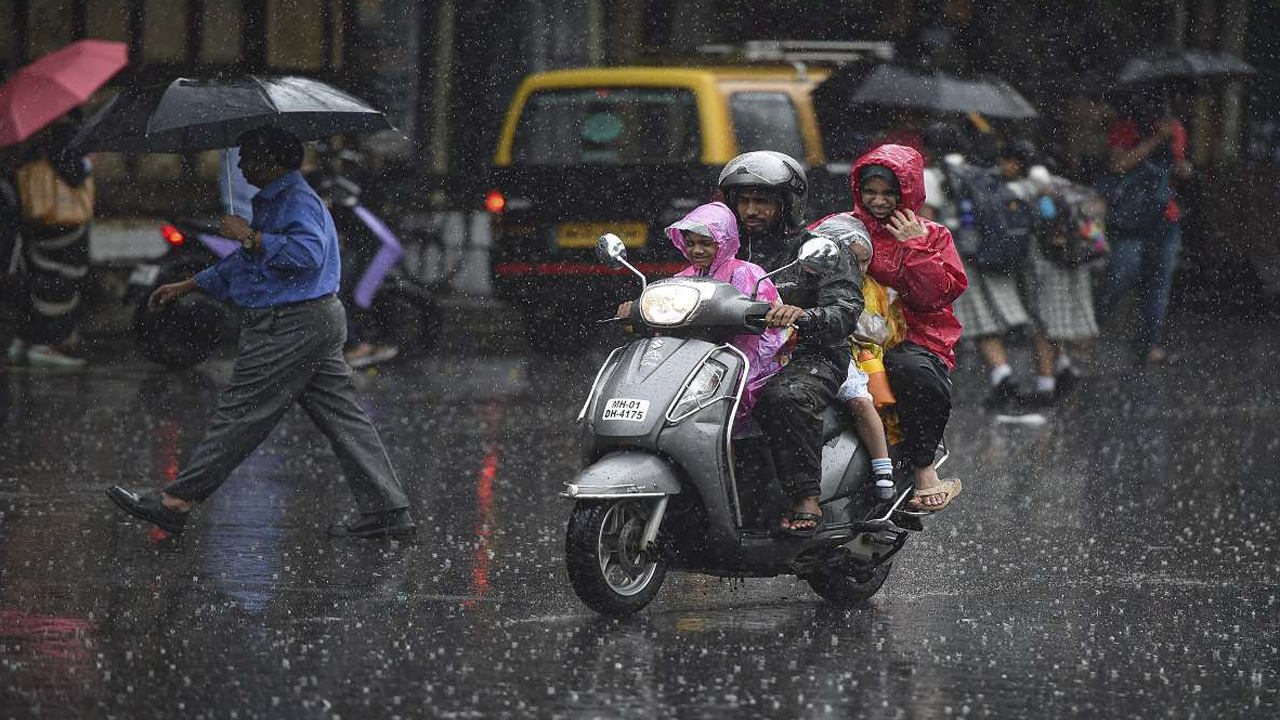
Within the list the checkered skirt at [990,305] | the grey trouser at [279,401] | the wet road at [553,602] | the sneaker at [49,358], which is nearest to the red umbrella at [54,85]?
the wet road at [553,602]

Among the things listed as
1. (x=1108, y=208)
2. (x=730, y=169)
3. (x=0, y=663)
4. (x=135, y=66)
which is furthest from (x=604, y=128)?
(x=0, y=663)

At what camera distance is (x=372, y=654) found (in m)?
6.79

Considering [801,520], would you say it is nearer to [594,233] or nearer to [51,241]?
[594,233]

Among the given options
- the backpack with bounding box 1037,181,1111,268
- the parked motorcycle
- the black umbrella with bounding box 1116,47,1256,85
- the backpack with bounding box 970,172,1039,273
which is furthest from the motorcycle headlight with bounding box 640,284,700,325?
the black umbrella with bounding box 1116,47,1256,85

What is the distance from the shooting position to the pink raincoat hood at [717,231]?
7410 millimetres

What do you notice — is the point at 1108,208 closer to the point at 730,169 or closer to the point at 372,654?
the point at 730,169

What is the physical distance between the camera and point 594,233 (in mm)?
16531

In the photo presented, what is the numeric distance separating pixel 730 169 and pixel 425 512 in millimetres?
2931

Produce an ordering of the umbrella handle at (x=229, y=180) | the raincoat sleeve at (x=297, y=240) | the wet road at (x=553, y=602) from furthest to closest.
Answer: the umbrella handle at (x=229, y=180)
the raincoat sleeve at (x=297, y=240)
the wet road at (x=553, y=602)

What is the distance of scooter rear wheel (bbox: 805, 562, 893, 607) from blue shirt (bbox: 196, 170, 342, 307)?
7.99ft

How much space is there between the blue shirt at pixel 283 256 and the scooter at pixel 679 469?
6.18ft

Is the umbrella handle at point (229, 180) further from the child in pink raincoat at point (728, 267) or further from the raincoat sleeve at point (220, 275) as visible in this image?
the child in pink raincoat at point (728, 267)

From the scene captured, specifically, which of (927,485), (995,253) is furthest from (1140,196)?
(927,485)

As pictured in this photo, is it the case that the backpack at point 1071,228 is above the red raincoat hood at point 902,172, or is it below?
below
